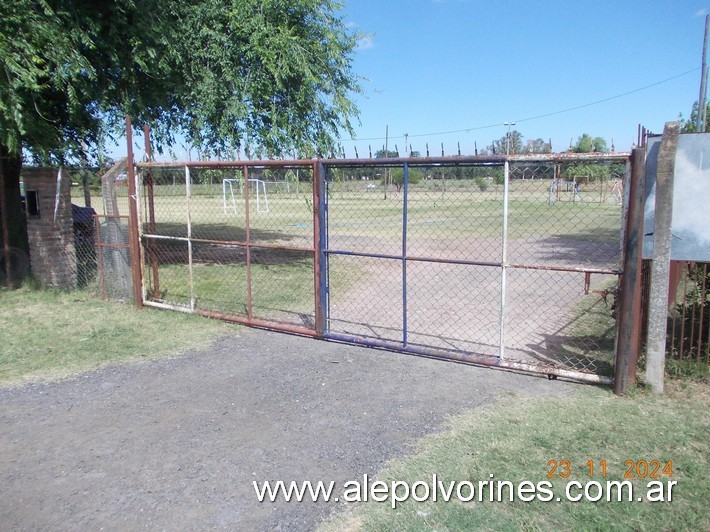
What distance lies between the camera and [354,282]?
10383 millimetres

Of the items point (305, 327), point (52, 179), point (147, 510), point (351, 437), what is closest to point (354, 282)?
point (305, 327)

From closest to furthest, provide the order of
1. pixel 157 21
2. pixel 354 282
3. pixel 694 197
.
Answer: pixel 694 197, pixel 157 21, pixel 354 282

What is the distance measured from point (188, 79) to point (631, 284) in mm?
9213

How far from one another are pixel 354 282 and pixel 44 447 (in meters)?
6.84

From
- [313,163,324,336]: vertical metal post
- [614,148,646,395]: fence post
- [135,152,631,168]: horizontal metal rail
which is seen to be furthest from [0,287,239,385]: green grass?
[614,148,646,395]: fence post

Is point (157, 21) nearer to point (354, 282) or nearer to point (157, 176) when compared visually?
point (157, 176)

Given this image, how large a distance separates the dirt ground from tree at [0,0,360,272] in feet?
→ 17.6

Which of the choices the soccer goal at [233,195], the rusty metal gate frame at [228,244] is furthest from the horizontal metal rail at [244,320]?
the soccer goal at [233,195]

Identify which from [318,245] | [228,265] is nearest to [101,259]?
[228,265]

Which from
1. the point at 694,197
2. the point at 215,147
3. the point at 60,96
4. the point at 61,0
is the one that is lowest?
the point at 694,197

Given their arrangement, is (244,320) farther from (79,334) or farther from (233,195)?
(233,195)

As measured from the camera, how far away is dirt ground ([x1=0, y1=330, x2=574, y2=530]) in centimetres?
330

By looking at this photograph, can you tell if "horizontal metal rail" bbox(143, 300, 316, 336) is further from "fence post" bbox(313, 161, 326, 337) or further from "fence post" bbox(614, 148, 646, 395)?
"fence post" bbox(614, 148, 646, 395)

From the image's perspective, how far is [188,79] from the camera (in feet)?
35.1
